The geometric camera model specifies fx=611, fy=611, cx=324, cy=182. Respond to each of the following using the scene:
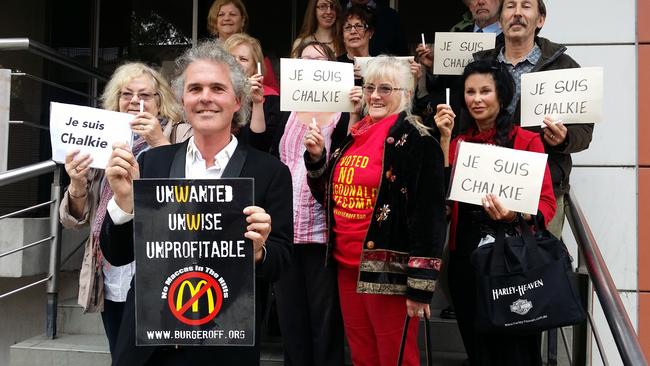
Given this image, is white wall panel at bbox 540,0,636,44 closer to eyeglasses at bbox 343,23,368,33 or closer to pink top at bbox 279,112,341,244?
eyeglasses at bbox 343,23,368,33

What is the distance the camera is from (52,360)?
13.8ft

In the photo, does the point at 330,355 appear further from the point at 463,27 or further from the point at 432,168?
the point at 463,27

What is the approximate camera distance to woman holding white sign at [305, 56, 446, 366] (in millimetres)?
2943

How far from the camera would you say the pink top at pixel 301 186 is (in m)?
3.40

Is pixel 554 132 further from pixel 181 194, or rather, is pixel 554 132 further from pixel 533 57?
pixel 181 194

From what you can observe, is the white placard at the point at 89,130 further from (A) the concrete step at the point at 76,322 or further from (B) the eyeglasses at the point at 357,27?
(A) the concrete step at the point at 76,322

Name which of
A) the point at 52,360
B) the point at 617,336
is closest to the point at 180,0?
the point at 52,360

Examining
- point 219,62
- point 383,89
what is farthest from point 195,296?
point 383,89

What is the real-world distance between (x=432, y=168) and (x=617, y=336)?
1.09 m

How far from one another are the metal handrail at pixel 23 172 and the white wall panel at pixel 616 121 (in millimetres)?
3771

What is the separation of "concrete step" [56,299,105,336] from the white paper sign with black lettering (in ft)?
10.1

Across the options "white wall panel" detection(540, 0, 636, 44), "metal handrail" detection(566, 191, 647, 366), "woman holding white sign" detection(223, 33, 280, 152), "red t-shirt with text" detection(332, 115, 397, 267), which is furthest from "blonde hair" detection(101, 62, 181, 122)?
"white wall panel" detection(540, 0, 636, 44)

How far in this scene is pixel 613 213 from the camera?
177 inches

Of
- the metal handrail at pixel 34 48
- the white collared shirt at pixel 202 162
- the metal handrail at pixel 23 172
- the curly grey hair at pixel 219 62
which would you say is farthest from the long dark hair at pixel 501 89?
the metal handrail at pixel 34 48
